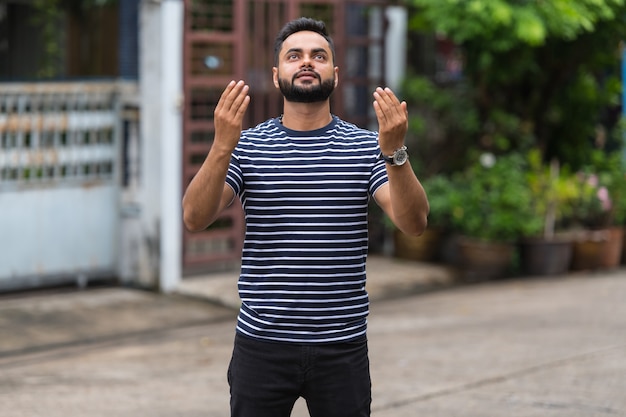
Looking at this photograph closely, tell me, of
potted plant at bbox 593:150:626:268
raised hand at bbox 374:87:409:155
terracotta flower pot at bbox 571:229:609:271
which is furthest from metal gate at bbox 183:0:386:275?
raised hand at bbox 374:87:409:155

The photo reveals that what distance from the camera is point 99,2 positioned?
40.2 feet

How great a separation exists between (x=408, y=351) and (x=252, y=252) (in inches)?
170

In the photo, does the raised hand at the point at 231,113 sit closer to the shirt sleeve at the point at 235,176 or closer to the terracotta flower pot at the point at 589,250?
the shirt sleeve at the point at 235,176

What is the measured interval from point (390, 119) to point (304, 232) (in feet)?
1.63

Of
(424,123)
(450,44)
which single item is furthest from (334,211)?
(450,44)

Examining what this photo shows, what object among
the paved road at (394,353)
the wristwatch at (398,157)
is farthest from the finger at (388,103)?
the paved road at (394,353)

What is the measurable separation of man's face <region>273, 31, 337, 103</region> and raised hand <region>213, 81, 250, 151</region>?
25 cm

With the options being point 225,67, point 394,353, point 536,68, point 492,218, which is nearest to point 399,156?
point 394,353

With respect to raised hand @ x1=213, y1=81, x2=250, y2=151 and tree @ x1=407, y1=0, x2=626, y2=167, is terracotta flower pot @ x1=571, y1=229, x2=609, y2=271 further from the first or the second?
raised hand @ x1=213, y1=81, x2=250, y2=151

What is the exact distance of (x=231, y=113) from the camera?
3553 mm

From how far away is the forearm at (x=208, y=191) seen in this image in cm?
358

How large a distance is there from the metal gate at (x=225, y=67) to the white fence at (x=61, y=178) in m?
0.59

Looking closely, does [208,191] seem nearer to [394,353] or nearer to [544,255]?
[394,353]

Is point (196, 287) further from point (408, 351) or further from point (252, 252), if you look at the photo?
point (252, 252)
